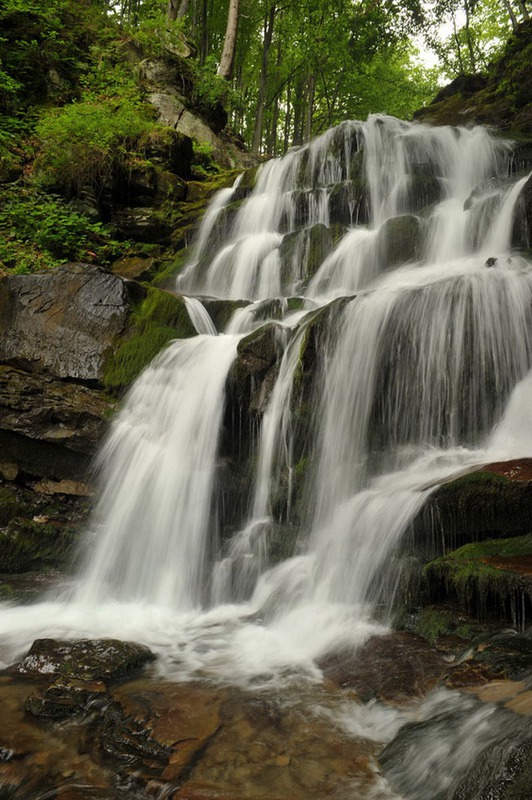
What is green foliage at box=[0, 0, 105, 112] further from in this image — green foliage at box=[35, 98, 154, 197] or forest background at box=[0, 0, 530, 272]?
green foliage at box=[35, 98, 154, 197]

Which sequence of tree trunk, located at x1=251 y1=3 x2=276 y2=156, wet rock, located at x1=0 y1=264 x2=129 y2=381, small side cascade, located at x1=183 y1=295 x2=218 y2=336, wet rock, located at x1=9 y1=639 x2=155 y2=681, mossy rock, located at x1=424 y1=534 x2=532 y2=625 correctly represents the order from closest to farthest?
1. mossy rock, located at x1=424 y1=534 x2=532 y2=625
2. wet rock, located at x1=9 y1=639 x2=155 y2=681
3. wet rock, located at x1=0 y1=264 x2=129 y2=381
4. small side cascade, located at x1=183 y1=295 x2=218 y2=336
5. tree trunk, located at x1=251 y1=3 x2=276 y2=156

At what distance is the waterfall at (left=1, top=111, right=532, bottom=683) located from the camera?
4.72m

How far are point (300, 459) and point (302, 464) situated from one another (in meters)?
0.09

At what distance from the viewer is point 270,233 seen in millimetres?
11883

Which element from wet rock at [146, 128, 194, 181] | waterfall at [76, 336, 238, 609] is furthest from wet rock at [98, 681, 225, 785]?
wet rock at [146, 128, 194, 181]

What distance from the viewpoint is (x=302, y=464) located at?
251 inches

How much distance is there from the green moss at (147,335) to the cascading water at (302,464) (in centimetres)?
25

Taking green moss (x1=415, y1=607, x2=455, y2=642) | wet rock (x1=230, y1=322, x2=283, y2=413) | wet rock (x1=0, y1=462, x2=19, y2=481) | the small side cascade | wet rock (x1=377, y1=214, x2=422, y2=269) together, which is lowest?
green moss (x1=415, y1=607, x2=455, y2=642)

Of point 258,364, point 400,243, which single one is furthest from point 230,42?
point 258,364

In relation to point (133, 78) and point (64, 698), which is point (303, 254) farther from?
point (133, 78)

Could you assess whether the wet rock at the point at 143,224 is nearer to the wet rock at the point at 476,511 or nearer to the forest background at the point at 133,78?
the forest background at the point at 133,78

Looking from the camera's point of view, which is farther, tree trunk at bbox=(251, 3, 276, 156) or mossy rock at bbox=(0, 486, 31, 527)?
tree trunk at bbox=(251, 3, 276, 156)

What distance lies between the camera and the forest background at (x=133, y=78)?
1133 centimetres

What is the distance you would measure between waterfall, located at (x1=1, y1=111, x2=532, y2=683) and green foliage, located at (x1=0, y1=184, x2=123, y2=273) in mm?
3428
